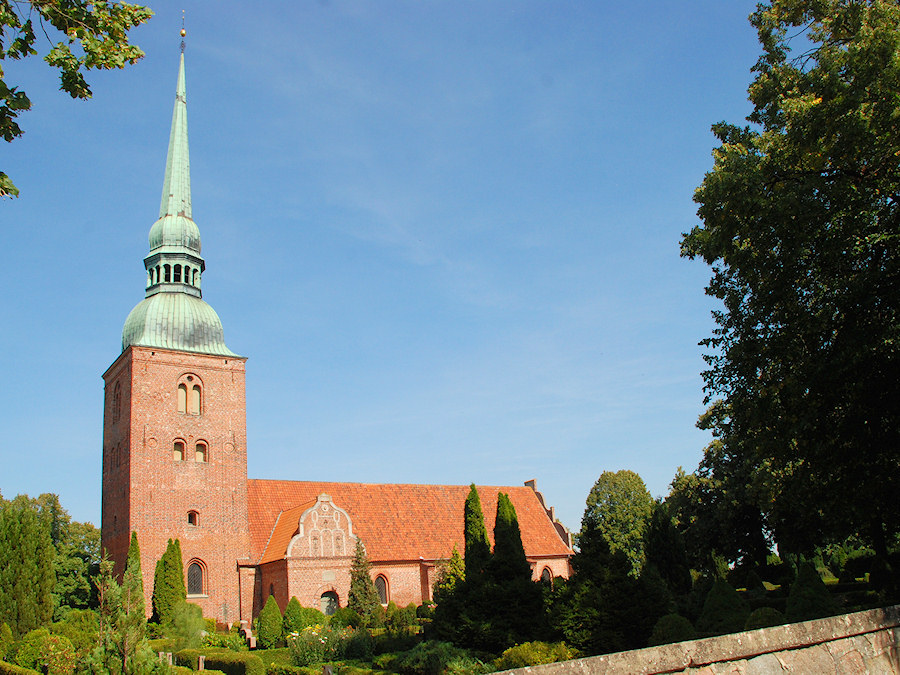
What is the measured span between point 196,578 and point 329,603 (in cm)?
608

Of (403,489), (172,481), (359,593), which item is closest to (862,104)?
(359,593)

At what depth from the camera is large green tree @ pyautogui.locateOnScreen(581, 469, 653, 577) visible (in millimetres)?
47416

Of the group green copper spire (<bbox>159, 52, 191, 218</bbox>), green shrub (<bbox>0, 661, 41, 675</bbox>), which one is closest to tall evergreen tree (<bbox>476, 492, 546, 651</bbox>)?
green shrub (<bbox>0, 661, 41, 675</bbox>)

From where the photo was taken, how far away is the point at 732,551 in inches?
1688

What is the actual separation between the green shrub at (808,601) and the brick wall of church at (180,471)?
77.4ft

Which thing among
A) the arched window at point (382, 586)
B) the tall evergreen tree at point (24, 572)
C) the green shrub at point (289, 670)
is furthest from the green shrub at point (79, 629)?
the arched window at point (382, 586)

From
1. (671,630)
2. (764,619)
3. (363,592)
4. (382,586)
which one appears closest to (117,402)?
(363,592)

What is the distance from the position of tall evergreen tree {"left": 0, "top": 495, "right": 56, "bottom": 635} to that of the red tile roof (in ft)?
29.1

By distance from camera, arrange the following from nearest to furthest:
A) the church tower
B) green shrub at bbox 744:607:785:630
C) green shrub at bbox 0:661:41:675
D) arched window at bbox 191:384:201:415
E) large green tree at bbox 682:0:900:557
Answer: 1. large green tree at bbox 682:0:900:557
2. green shrub at bbox 744:607:785:630
3. green shrub at bbox 0:661:41:675
4. the church tower
5. arched window at bbox 191:384:201:415

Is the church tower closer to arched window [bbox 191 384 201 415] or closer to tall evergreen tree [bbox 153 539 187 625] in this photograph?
arched window [bbox 191 384 201 415]

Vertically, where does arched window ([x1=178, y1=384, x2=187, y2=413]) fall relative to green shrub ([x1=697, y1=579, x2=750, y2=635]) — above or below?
above

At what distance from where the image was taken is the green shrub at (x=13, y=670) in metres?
20.0

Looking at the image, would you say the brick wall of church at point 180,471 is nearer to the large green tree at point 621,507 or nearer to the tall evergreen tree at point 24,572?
the tall evergreen tree at point 24,572

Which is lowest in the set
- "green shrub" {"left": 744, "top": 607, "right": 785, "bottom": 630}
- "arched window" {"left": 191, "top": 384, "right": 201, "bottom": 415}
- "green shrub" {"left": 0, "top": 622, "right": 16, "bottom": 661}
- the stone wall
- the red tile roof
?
"green shrub" {"left": 744, "top": 607, "right": 785, "bottom": 630}
